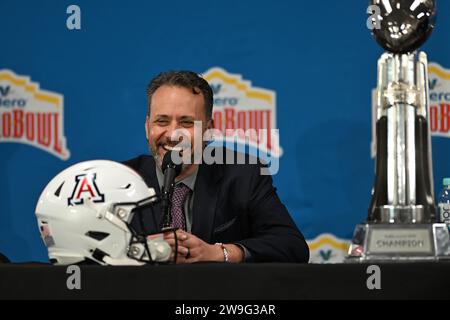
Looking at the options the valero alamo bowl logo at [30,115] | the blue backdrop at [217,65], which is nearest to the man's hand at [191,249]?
the blue backdrop at [217,65]

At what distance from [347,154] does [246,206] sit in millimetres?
544

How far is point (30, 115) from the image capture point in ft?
9.61

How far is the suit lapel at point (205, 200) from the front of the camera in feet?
7.14

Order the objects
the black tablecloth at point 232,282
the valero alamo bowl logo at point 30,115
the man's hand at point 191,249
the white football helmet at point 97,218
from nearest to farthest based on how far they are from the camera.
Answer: the black tablecloth at point 232,282
the white football helmet at point 97,218
the man's hand at point 191,249
the valero alamo bowl logo at point 30,115

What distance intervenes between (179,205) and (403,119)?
2.85 feet

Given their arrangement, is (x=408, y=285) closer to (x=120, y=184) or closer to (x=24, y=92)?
(x=120, y=184)

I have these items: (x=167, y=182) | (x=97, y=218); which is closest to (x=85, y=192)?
(x=97, y=218)

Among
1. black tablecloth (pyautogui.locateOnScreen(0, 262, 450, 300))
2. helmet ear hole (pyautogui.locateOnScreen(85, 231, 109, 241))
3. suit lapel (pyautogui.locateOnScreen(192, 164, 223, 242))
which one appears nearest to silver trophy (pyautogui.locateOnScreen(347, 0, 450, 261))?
black tablecloth (pyautogui.locateOnScreen(0, 262, 450, 300))

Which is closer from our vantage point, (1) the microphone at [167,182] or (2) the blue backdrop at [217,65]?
(1) the microphone at [167,182]

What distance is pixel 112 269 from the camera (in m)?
1.19

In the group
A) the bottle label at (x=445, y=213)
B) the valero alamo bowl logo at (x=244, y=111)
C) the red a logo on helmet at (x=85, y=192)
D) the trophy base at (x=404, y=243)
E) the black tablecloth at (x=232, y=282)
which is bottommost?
the black tablecloth at (x=232, y=282)

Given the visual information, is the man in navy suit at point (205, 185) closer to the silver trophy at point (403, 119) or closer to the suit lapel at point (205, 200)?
the suit lapel at point (205, 200)

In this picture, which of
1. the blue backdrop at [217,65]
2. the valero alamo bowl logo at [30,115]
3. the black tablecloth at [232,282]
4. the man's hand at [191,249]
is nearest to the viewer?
the black tablecloth at [232,282]

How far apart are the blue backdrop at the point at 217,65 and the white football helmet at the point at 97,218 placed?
1257 mm
